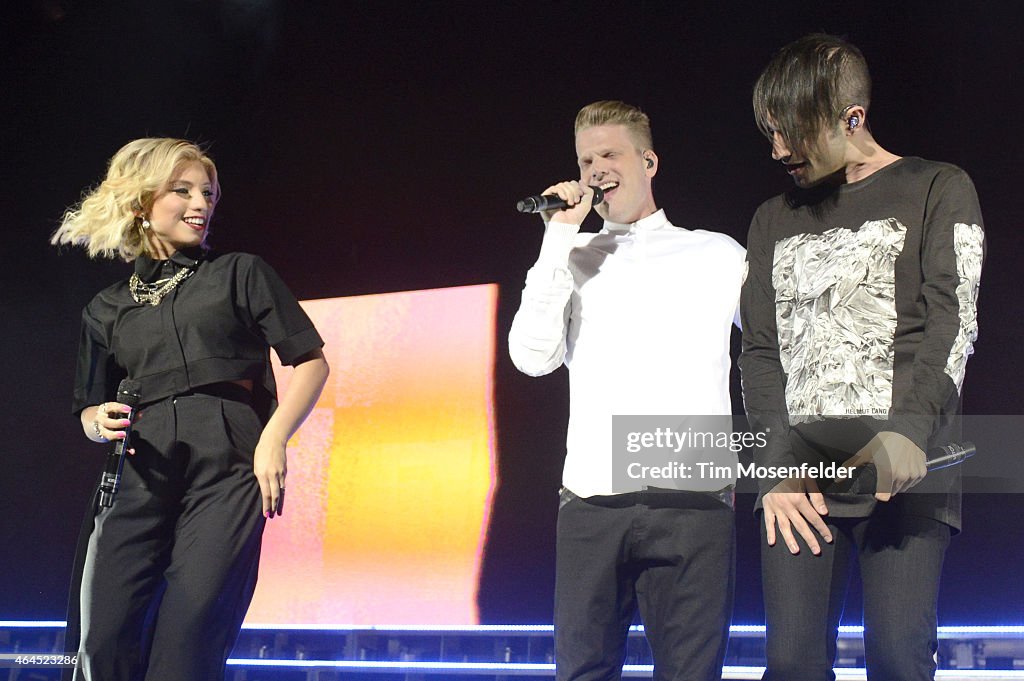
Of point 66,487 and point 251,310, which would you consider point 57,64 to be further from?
point 251,310

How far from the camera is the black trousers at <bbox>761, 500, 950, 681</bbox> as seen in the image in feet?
5.03

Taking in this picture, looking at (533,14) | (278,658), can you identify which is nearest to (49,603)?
(278,658)

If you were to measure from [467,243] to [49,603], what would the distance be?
6.18 ft

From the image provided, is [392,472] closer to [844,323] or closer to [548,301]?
[548,301]

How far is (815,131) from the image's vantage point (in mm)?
1781

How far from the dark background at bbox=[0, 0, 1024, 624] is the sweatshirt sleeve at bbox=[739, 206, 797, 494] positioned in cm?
99

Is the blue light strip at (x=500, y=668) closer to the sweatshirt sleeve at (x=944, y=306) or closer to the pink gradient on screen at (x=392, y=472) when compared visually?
the pink gradient on screen at (x=392, y=472)

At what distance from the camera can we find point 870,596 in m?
1.60

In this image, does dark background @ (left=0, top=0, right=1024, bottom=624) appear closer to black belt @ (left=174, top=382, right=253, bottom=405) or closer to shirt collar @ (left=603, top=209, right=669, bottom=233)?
shirt collar @ (left=603, top=209, right=669, bottom=233)

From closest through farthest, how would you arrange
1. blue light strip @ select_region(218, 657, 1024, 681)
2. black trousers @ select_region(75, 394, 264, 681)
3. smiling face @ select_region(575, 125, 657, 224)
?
black trousers @ select_region(75, 394, 264, 681), smiling face @ select_region(575, 125, 657, 224), blue light strip @ select_region(218, 657, 1024, 681)

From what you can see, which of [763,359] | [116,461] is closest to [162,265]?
[116,461]

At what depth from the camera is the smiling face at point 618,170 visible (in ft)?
7.60

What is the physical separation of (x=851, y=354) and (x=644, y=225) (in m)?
0.69
